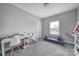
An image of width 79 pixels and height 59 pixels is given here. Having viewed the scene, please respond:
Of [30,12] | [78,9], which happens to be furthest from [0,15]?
[78,9]

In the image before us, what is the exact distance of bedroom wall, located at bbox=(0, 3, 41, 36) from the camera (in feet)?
6.64

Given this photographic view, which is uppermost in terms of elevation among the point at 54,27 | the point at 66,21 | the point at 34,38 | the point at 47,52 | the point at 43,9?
the point at 43,9

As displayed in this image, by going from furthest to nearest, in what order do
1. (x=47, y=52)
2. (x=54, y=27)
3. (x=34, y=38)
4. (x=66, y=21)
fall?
(x=34, y=38) < (x=54, y=27) < (x=66, y=21) < (x=47, y=52)

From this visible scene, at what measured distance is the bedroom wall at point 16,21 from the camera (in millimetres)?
2024

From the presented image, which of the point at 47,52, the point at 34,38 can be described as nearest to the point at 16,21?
the point at 34,38

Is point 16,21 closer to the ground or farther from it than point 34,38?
farther from it

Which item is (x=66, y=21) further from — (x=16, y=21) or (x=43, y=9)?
(x=16, y=21)

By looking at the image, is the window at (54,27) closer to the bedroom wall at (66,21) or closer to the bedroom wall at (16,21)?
the bedroom wall at (66,21)

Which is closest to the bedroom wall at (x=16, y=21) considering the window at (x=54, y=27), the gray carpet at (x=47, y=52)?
the window at (x=54, y=27)

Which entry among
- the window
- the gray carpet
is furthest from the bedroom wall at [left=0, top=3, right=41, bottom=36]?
the gray carpet

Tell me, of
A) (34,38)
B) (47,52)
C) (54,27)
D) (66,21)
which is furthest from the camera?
(34,38)

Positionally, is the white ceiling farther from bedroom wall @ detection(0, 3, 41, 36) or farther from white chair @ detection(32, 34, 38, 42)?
white chair @ detection(32, 34, 38, 42)

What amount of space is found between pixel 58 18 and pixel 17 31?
217cm

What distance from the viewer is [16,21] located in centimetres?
237
